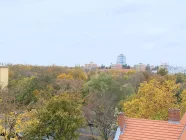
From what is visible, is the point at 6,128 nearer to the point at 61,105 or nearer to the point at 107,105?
the point at 61,105

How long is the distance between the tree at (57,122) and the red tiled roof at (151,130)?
5.34 m

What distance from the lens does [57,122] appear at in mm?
20641

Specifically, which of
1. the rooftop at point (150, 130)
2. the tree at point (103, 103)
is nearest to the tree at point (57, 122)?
the rooftop at point (150, 130)

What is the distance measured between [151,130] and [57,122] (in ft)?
24.3

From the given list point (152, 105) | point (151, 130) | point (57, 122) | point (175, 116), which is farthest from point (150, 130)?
point (152, 105)

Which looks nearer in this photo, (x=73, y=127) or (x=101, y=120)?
(x=73, y=127)

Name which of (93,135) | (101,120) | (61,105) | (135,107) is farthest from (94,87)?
(61,105)

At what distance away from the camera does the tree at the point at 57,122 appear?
2022 centimetres

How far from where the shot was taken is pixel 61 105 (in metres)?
21.4

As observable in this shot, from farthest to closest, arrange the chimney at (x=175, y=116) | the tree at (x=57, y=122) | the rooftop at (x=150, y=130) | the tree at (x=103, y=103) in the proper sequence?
the tree at (x=103, y=103) < the tree at (x=57, y=122) < the chimney at (x=175, y=116) < the rooftop at (x=150, y=130)

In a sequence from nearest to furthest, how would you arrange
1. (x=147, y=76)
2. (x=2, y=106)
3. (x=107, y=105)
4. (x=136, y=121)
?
(x=136, y=121), (x=2, y=106), (x=107, y=105), (x=147, y=76)

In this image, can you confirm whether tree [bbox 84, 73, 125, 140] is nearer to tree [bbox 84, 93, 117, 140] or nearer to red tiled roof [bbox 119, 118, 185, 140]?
tree [bbox 84, 93, 117, 140]

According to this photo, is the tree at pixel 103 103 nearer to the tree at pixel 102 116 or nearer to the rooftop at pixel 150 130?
the tree at pixel 102 116

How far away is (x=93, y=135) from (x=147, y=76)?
31.0 meters
